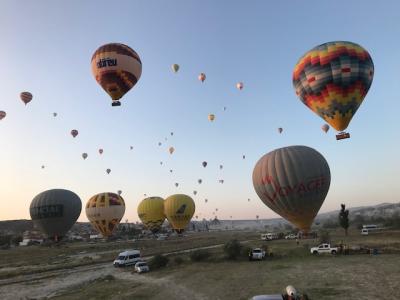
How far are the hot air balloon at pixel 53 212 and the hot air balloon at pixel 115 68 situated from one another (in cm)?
2922

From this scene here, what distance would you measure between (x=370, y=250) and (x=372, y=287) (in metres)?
16.3

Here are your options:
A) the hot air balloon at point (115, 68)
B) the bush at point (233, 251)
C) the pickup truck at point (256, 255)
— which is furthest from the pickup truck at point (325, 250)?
the hot air balloon at point (115, 68)

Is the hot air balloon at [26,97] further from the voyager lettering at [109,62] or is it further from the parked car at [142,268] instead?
the parked car at [142,268]

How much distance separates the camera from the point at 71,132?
2324 inches

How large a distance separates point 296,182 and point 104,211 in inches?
1501

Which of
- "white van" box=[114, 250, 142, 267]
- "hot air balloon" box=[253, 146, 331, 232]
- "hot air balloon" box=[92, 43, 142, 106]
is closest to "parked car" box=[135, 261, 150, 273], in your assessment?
"white van" box=[114, 250, 142, 267]

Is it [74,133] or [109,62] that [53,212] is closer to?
[74,133]

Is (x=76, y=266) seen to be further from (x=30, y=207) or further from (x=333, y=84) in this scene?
(x=333, y=84)

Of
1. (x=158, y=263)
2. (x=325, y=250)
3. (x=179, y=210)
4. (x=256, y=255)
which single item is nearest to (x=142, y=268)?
(x=158, y=263)

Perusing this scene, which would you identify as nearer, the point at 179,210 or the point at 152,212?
the point at 179,210

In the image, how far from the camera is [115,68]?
38500mm

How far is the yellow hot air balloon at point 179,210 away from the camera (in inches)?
2950

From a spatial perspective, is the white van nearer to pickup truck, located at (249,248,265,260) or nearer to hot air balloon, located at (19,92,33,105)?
pickup truck, located at (249,248,265,260)

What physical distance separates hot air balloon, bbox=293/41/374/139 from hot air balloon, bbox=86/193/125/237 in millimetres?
40119
